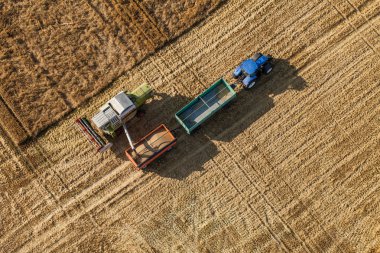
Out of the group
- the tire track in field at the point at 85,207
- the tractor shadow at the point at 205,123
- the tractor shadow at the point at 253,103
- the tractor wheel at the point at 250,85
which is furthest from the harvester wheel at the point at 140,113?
the tractor wheel at the point at 250,85

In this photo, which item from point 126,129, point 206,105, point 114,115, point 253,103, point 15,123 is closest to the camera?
point 114,115

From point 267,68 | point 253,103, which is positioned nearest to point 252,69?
point 267,68

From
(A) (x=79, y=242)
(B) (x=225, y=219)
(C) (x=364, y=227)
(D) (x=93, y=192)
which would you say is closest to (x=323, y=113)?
(C) (x=364, y=227)

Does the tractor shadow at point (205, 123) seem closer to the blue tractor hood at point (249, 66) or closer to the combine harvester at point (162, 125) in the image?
the combine harvester at point (162, 125)

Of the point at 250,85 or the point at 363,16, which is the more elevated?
the point at 250,85

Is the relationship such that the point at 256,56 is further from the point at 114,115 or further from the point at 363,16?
the point at 114,115

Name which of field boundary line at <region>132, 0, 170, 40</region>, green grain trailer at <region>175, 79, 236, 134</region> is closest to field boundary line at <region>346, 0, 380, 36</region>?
green grain trailer at <region>175, 79, 236, 134</region>
